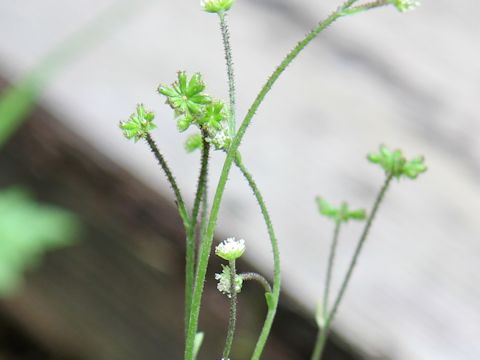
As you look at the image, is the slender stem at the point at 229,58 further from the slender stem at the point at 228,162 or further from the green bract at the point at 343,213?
the green bract at the point at 343,213

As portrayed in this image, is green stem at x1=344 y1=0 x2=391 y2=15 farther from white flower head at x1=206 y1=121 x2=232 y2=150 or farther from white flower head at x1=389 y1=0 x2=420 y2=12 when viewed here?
white flower head at x1=206 y1=121 x2=232 y2=150

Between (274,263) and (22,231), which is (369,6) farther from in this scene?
(22,231)

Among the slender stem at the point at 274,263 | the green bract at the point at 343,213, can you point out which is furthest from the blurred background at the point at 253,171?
the slender stem at the point at 274,263

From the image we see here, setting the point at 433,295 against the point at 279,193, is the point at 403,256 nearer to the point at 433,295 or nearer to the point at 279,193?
the point at 433,295

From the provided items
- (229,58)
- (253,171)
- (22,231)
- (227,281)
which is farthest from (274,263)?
(22,231)

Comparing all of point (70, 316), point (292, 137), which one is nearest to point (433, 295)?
point (292, 137)

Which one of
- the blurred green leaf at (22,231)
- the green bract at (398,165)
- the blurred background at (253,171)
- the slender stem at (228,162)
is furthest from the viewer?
the blurred green leaf at (22,231)

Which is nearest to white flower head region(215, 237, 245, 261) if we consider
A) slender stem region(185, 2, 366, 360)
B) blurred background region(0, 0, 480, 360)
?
slender stem region(185, 2, 366, 360)
